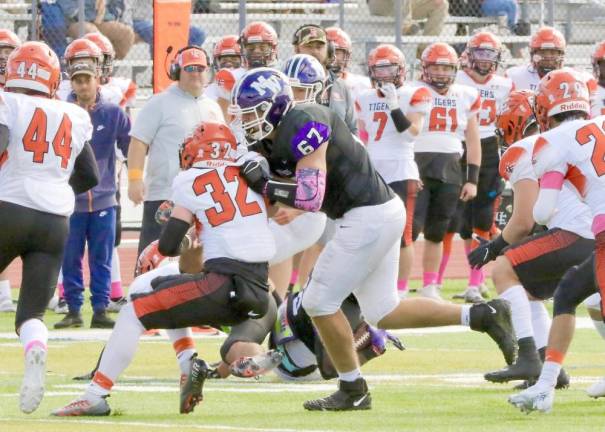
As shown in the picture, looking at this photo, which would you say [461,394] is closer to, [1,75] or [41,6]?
[1,75]

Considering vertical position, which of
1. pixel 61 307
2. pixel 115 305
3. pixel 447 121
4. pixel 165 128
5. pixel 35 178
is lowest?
pixel 61 307

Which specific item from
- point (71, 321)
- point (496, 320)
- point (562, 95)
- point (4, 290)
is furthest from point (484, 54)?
point (562, 95)

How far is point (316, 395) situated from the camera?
8.18 meters

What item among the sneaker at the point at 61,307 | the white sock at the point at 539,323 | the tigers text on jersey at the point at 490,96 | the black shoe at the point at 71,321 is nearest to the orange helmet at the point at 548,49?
the tigers text on jersey at the point at 490,96

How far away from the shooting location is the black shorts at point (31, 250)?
7.40 m

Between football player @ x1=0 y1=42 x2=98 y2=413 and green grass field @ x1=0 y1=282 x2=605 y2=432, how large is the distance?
1.60 feet

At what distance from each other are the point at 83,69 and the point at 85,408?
453 centimetres

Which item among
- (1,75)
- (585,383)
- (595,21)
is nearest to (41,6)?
(1,75)

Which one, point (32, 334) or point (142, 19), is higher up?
point (32, 334)

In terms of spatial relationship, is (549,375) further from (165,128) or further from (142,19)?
(142,19)

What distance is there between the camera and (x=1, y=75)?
39.7ft

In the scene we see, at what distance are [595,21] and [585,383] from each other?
43.2 ft

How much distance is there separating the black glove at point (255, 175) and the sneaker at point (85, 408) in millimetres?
1127

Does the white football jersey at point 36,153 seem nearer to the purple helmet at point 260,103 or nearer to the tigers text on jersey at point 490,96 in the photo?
the purple helmet at point 260,103
